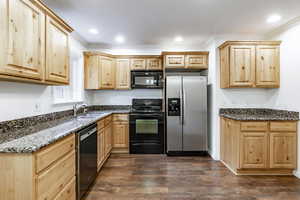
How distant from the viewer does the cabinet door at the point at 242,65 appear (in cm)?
360

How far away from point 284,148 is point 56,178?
3.45 meters

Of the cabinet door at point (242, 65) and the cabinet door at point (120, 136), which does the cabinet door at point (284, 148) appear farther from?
the cabinet door at point (120, 136)

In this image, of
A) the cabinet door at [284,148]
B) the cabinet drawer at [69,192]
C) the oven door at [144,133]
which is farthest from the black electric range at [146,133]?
the cabinet drawer at [69,192]

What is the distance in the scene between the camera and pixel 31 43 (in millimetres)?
1876

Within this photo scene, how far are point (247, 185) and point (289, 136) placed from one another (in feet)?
3.75

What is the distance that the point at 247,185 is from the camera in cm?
288

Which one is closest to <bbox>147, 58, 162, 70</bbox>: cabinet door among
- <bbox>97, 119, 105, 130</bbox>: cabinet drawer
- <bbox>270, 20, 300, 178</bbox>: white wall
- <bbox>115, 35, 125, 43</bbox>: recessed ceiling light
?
<bbox>115, 35, 125, 43</bbox>: recessed ceiling light

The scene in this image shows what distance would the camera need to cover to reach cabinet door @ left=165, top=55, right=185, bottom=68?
446 centimetres

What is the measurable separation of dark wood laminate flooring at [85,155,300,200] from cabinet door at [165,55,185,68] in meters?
2.20

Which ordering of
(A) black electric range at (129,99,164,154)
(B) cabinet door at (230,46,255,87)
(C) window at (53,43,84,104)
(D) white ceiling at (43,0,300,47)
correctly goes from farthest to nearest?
(A) black electric range at (129,99,164,154) < (C) window at (53,43,84,104) < (B) cabinet door at (230,46,255,87) < (D) white ceiling at (43,0,300,47)

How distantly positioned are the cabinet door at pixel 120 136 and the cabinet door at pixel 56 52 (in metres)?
1.97

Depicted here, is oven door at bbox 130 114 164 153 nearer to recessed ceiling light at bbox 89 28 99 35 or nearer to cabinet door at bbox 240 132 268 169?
cabinet door at bbox 240 132 268 169

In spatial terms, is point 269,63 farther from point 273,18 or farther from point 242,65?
point 273,18

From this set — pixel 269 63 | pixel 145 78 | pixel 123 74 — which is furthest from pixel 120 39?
pixel 269 63
